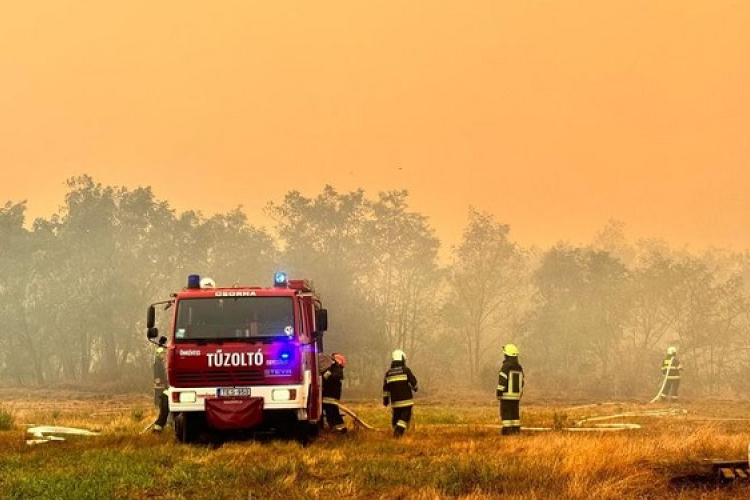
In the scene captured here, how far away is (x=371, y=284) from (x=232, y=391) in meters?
39.3

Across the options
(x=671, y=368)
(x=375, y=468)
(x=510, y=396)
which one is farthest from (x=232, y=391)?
(x=671, y=368)

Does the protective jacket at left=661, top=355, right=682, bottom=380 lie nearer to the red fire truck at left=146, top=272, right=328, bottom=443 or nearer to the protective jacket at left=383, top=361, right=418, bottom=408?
the protective jacket at left=383, top=361, right=418, bottom=408

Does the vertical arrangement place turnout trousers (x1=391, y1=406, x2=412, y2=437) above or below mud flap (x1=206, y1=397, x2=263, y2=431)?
below

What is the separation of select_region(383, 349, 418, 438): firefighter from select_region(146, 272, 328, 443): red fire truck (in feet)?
5.93

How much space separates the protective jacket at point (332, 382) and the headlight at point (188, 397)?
3235 mm

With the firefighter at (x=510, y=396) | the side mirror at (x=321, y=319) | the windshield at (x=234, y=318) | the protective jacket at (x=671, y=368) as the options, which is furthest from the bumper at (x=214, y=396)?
the protective jacket at (x=671, y=368)

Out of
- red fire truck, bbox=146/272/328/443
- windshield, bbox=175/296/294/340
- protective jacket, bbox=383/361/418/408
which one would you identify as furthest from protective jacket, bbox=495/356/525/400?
windshield, bbox=175/296/294/340

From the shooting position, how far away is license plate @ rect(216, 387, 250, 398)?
508 inches

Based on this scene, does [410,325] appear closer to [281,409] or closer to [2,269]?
[2,269]

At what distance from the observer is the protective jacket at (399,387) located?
49.3ft

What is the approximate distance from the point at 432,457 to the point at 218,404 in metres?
3.77

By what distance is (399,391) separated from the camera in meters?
15.1

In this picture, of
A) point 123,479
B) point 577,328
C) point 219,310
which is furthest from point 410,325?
point 123,479

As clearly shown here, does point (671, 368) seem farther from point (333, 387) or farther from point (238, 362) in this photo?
point (238, 362)
